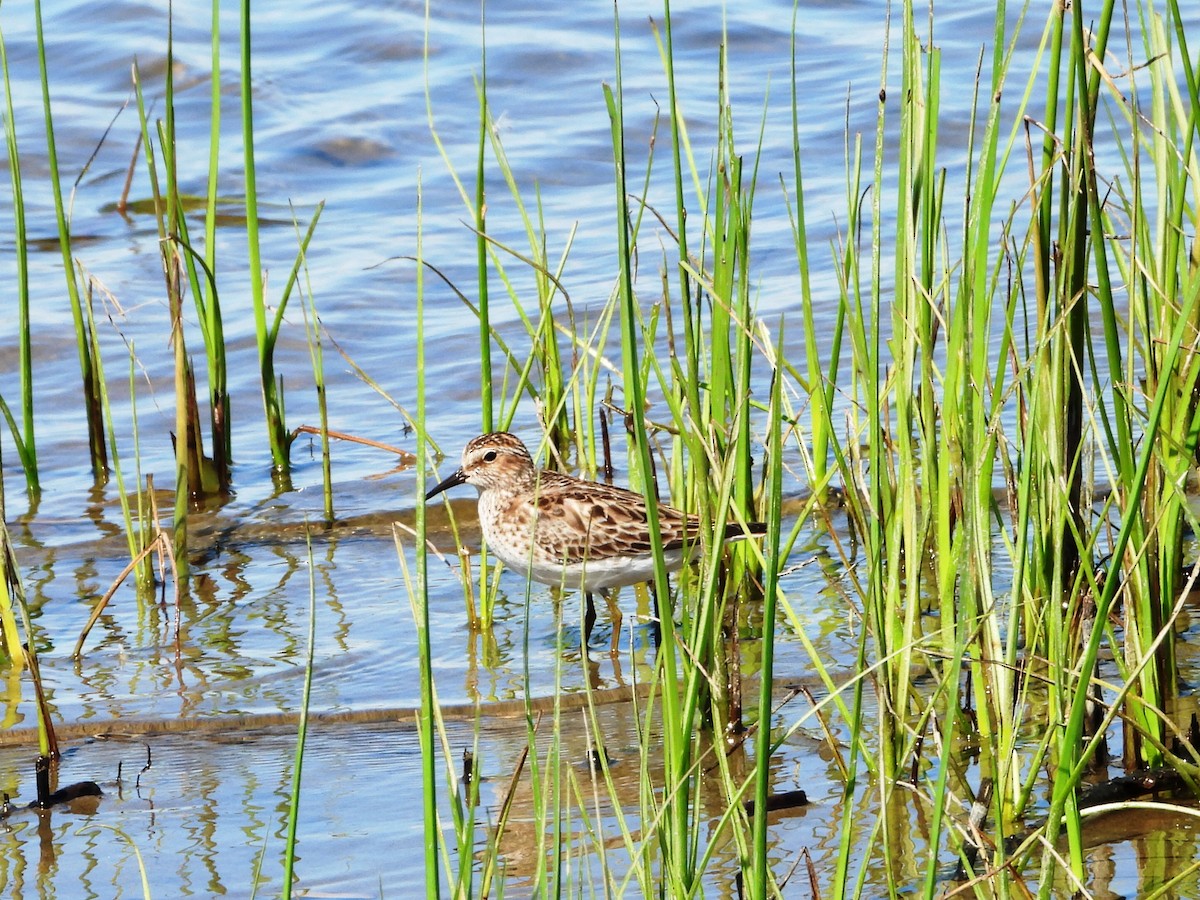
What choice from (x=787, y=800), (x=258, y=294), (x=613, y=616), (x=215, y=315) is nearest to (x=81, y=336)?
(x=215, y=315)

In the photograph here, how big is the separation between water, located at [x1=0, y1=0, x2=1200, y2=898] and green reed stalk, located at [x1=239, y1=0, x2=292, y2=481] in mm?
264

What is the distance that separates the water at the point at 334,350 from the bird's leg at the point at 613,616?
0.30 ft

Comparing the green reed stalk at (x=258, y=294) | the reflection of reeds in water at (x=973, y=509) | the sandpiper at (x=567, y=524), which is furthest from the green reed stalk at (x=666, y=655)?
the green reed stalk at (x=258, y=294)

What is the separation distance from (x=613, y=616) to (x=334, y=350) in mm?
4545

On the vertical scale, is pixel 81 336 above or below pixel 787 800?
above

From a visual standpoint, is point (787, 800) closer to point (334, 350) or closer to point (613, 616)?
point (613, 616)

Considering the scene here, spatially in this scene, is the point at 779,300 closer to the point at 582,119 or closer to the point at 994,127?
the point at 582,119

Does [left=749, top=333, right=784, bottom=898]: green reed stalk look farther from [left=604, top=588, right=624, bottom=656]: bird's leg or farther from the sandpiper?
[left=604, top=588, right=624, bottom=656]: bird's leg

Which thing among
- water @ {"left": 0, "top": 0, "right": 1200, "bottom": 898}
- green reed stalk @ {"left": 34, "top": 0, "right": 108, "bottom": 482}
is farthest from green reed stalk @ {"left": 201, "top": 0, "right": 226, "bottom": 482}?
green reed stalk @ {"left": 34, "top": 0, "right": 108, "bottom": 482}

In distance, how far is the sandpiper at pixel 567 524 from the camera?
19.8 ft

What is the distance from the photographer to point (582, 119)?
14.4 meters

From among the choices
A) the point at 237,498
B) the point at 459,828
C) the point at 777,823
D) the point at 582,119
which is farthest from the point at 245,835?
the point at 582,119

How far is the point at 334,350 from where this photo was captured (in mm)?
10234

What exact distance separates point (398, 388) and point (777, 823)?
569 centimetres
